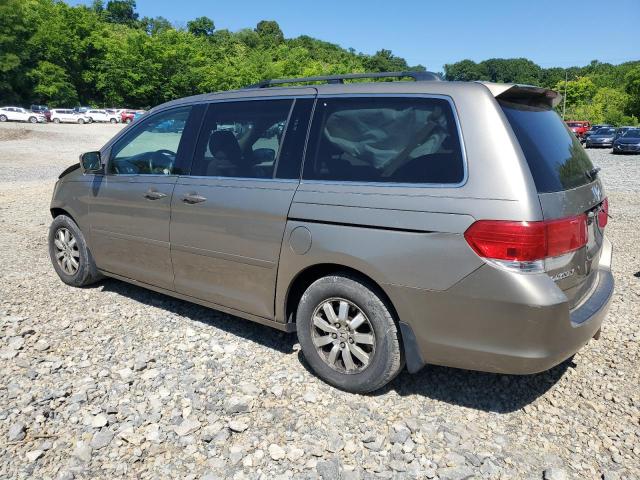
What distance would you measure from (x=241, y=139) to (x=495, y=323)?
2276 mm

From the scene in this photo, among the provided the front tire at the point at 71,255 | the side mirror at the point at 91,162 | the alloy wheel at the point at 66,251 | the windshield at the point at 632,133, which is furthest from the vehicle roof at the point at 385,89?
the windshield at the point at 632,133

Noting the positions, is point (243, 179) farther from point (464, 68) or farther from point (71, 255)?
point (464, 68)

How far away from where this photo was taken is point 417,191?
2.98 m

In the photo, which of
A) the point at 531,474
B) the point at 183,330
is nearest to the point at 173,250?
the point at 183,330

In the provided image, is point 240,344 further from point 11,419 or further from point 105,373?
point 11,419

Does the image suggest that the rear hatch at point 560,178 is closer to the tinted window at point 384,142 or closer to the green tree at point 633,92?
the tinted window at point 384,142

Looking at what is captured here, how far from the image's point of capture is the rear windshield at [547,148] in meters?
2.89

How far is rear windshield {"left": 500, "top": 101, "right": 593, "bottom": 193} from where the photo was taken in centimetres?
289

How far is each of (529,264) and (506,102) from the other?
0.99 m

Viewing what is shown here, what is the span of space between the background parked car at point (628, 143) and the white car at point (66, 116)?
4786 cm

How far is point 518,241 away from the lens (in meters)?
2.69

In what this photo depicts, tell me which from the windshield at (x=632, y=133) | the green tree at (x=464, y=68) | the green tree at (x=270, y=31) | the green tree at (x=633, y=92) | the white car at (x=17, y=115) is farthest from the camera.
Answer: the green tree at (x=270, y=31)

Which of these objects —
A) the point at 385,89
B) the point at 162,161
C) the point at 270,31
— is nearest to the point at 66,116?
the point at 162,161

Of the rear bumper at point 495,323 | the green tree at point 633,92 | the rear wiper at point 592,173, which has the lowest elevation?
the rear bumper at point 495,323
